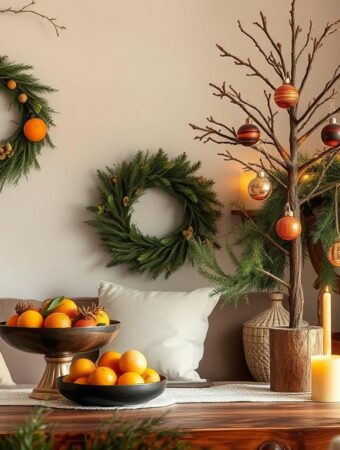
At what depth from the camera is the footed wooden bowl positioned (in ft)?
6.15

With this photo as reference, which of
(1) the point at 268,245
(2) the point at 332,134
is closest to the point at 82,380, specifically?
(2) the point at 332,134

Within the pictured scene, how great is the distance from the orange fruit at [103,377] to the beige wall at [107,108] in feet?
6.17

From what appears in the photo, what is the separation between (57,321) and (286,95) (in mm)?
844

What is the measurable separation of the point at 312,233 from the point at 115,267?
93cm

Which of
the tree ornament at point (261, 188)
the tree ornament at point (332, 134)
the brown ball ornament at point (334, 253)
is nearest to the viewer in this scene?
the tree ornament at point (332, 134)

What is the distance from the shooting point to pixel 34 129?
11.7 feet

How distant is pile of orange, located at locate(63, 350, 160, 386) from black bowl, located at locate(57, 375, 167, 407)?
0.05 feet

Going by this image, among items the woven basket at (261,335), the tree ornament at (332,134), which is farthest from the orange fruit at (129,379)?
the woven basket at (261,335)

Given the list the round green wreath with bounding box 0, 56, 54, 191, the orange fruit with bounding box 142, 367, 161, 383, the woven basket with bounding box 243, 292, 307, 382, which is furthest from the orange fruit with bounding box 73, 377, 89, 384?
the round green wreath with bounding box 0, 56, 54, 191

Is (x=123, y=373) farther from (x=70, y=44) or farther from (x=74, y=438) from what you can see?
(x=70, y=44)

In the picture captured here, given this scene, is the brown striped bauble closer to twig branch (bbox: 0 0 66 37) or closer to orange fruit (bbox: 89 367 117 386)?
orange fruit (bbox: 89 367 117 386)

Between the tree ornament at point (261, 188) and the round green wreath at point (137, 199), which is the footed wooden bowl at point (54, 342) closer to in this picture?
the tree ornament at point (261, 188)

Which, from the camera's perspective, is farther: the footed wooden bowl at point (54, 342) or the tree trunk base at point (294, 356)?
the tree trunk base at point (294, 356)

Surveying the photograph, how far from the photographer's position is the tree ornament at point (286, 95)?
2.20 metres
